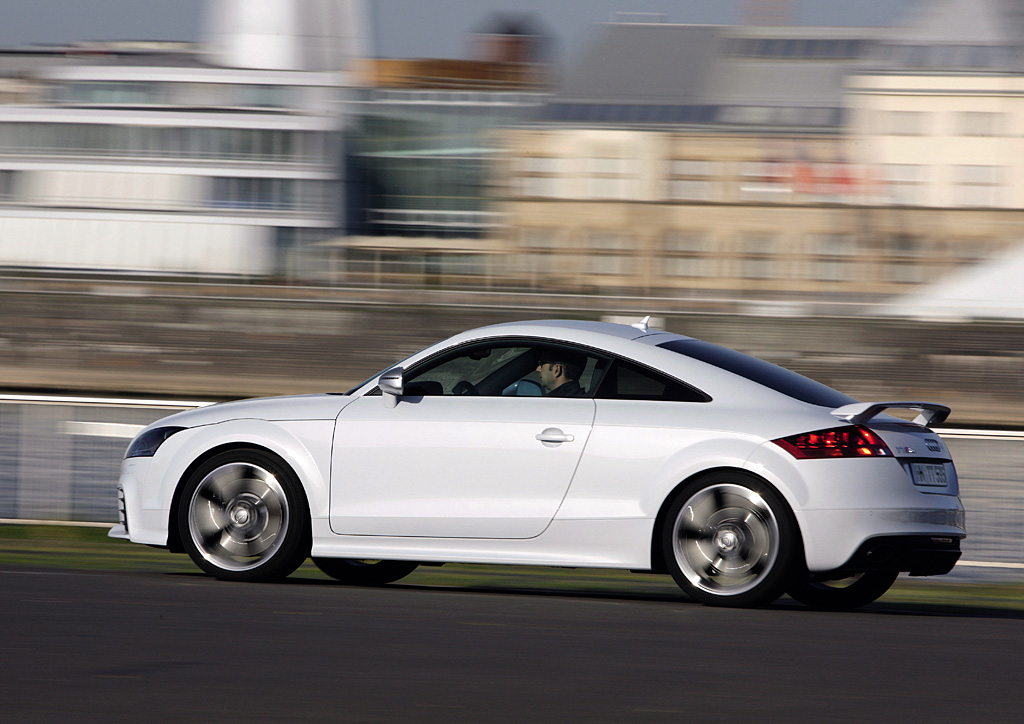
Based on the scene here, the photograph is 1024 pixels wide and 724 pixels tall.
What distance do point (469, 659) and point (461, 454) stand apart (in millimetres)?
2021

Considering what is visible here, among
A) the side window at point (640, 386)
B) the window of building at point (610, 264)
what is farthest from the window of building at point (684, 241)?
the side window at point (640, 386)

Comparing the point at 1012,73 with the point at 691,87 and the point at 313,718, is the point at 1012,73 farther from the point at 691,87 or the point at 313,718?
the point at 313,718

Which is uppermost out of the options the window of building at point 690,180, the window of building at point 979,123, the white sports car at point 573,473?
the window of building at point 979,123

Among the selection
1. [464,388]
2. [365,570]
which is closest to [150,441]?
[365,570]

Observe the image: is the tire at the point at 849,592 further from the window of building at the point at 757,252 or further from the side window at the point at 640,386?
the window of building at the point at 757,252

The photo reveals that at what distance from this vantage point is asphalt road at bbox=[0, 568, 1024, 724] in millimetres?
4660

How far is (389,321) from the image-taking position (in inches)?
2087

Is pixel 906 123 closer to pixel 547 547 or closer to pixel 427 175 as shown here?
pixel 427 175

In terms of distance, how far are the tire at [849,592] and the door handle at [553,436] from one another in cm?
153

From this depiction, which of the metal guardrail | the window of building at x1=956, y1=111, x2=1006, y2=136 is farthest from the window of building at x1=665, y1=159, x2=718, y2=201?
the metal guardrail

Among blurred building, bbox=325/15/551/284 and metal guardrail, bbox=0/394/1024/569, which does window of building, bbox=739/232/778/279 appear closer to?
blurred building, bbox=325/15/551/284

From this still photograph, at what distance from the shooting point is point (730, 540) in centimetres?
707

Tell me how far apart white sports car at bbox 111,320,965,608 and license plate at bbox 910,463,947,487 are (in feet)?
0.03

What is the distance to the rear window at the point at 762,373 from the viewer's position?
734 cm
